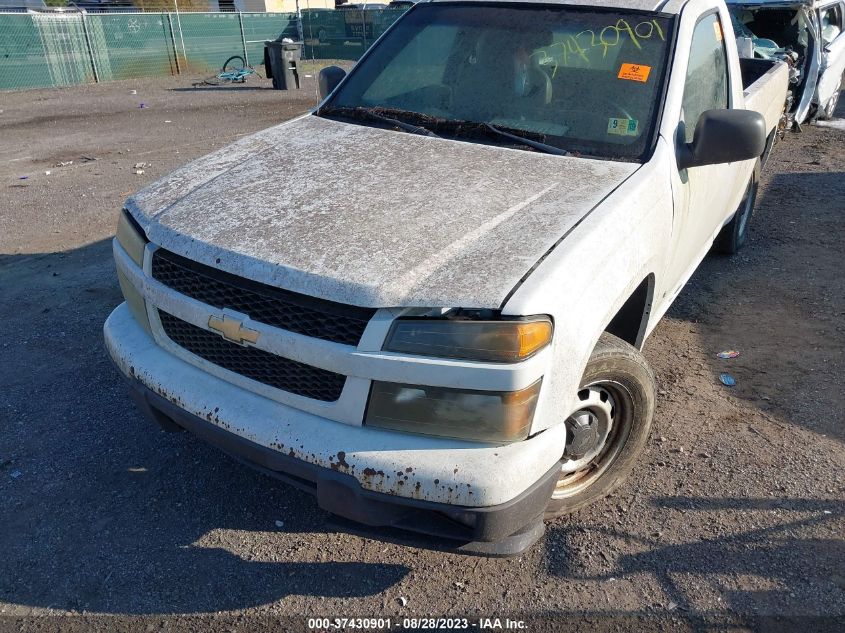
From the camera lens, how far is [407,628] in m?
2.52

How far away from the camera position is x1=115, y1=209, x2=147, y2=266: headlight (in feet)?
9.18

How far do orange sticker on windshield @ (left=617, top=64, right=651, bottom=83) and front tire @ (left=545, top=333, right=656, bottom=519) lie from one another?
1.29 m

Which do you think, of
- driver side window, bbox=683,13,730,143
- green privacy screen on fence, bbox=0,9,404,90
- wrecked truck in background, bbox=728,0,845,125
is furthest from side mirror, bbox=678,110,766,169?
green privacy screen on fence, bbox=0,9,404,90

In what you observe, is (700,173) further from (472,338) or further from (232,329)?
(232,329)

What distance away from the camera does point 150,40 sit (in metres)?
19.8

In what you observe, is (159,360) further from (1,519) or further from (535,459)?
(535,459)

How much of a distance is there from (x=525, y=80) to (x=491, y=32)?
0.42 meters

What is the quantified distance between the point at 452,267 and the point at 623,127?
138cm

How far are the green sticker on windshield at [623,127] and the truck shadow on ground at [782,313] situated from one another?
1594 mm

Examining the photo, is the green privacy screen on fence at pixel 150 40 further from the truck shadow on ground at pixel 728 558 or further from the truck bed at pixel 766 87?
the truck shadow on ground at pixel 728 558

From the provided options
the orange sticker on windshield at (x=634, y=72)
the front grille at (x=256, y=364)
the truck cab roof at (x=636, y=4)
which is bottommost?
the front grille at (x=256, y=364)

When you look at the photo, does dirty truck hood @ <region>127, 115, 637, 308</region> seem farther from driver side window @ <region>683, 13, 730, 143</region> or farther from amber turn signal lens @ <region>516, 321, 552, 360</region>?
driver side window @ <region>683, 13, 730, 143</region>

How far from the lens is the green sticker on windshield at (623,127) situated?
123 inches

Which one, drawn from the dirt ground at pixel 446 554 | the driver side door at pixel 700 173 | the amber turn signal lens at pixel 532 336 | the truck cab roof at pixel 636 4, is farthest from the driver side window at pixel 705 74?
the amber turn signal lens at pixel 532 336
